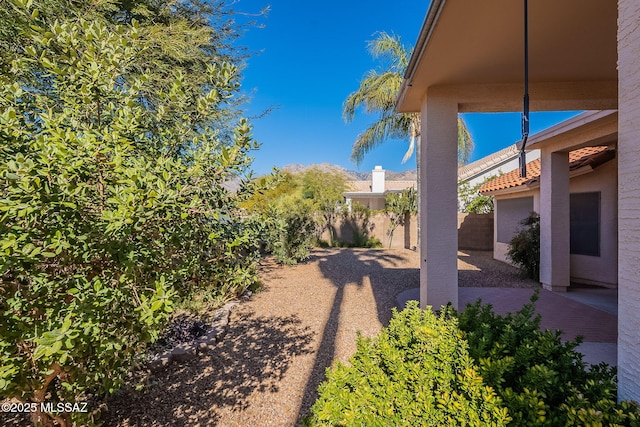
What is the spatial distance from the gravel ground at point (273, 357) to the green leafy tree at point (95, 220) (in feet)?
3.34

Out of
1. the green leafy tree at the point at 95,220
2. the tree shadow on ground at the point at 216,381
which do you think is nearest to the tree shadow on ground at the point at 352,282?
the tree shadow on ground at the point at 216,381

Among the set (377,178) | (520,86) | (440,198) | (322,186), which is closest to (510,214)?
(520,86)

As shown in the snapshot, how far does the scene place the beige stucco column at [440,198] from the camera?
177 inches

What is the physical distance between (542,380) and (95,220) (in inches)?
97.4

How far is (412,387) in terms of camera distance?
1755 millimetres

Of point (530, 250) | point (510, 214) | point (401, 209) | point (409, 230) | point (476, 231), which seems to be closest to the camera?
point (530, 250)

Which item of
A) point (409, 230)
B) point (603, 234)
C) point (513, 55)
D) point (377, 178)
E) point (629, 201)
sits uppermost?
point (377, 178)

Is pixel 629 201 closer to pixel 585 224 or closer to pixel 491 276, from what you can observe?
pixel 585 224

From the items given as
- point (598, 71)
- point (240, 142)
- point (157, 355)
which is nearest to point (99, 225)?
point (240, 142)

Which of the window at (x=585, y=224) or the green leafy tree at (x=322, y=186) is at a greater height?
the green leafy tree at (x=322, y=186)

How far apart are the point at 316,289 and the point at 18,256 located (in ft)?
22.1

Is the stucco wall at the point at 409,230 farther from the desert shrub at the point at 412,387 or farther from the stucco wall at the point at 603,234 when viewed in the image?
the desert shrub at the point at 412,387

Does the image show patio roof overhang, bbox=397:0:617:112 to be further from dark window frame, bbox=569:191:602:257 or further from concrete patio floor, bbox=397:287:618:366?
dark window frame, bbox=569:191:602:257

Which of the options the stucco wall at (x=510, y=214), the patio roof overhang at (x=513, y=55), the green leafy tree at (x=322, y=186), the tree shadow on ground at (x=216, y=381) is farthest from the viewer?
the green leafy tree at (x=322, y=186)
